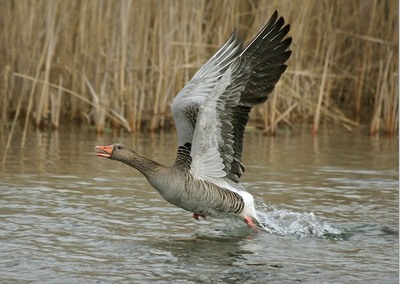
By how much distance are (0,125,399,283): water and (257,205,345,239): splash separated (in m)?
0.01

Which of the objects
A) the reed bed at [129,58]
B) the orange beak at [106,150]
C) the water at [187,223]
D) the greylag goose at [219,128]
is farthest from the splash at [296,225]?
the reed bed at [129,58]

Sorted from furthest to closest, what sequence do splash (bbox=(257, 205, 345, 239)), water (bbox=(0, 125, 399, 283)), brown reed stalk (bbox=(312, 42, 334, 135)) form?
brown reed stalk (bbox=(312, 42, 334, 135))
splash (bbox=(257, 205, 345, 239))
water (bbox=(0, 125, 399, 283))

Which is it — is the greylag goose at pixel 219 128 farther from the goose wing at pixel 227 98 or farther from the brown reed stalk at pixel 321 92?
the brown reed stalk at pixel 321 92

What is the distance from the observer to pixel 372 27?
47.9 ft

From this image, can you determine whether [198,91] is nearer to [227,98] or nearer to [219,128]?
[219,128]

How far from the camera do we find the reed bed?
12727mm

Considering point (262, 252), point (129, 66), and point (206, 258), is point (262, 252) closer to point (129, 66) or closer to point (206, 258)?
point (206, 258)

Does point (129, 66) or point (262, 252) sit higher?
point (129, 66)

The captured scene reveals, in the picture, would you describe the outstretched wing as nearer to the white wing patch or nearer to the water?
the white wing patch

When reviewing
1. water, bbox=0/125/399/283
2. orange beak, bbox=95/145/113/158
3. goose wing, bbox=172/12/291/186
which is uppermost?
goose wing, bbox=172/12/291/186

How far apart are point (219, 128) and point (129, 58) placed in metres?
5.68

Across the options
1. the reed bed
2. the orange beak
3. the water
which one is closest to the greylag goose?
the orange beak

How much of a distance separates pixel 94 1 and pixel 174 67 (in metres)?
1.43

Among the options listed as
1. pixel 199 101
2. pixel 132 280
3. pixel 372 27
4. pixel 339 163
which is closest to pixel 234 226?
pixel 199 101
